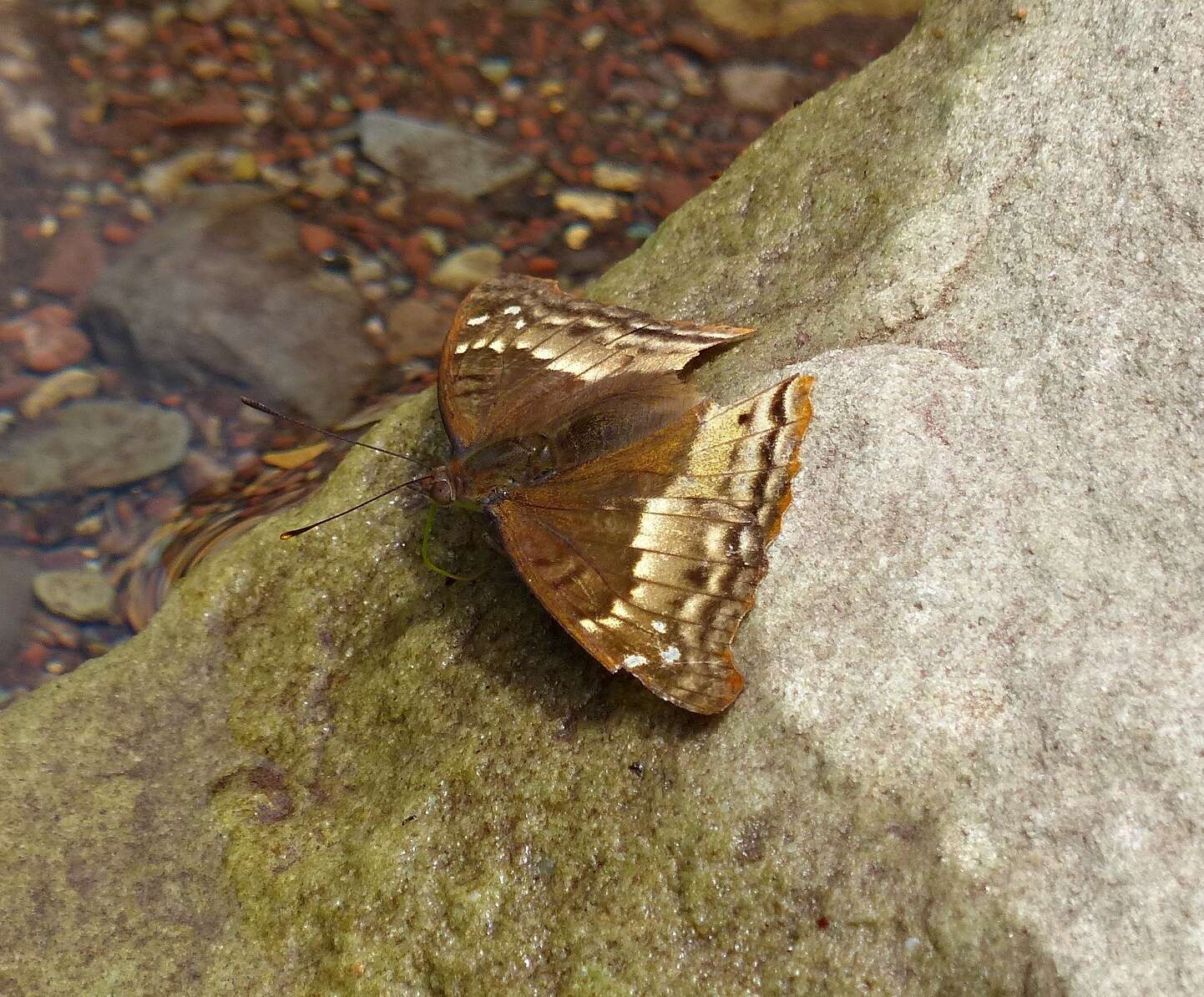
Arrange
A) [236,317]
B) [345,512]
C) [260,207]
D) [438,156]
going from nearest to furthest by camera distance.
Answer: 1. [345,512]
2. [236,317]
3. [260,207]
4. [438,156]

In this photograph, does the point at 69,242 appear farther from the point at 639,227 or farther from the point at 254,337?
the point at 639,227

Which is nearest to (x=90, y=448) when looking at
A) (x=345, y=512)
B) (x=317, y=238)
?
(x=317, y=238)

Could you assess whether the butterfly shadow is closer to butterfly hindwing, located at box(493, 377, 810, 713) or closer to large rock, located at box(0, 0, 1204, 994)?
large rock, located at box(0, 0, 1204, 994)

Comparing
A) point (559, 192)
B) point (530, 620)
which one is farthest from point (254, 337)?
point (530, 620)

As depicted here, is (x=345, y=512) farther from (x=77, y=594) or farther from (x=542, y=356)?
(x=77, y=594)

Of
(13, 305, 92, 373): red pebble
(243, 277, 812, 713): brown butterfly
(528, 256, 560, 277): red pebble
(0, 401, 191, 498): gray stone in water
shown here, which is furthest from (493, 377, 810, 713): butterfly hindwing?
(13, 305, 92, 373): red pebble
